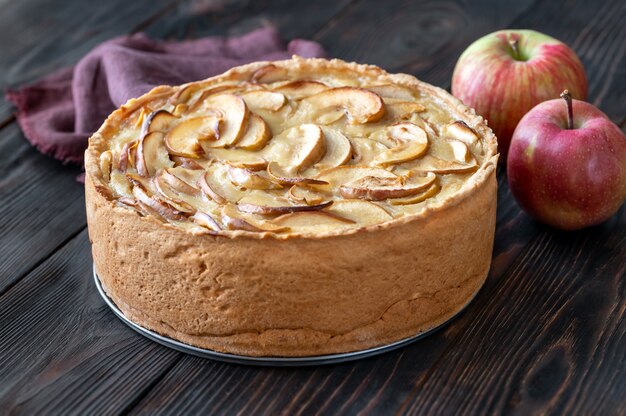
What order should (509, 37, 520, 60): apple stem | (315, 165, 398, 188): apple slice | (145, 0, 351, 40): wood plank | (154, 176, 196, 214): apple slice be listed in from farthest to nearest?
(145, 0, 351, 40): wood plank → (509, 37, 520, 60): apple stem → (315, 165, 398, 188): apple slice → (154, 176, 196, 214): apple slice

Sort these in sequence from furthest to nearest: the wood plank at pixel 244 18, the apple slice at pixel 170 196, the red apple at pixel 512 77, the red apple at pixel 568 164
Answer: the wood plank at pixel 244 18
the red apple at pixel 512 77
the red apple at pixel 568 164
the apple slice at pixel 170 196

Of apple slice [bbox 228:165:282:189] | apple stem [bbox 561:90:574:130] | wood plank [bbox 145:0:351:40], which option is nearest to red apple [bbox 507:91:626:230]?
apple stem [bbox 561:90:574:130]

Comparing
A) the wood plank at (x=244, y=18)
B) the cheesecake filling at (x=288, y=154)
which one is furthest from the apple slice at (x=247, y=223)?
the wood plank at (x=244, y=18)

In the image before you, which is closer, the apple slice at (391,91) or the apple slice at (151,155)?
the apple slice at (151,155)

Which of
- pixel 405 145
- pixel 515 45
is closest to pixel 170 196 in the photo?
pixel 405 145

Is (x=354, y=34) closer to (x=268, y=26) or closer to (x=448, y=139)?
(x=268, y=26)

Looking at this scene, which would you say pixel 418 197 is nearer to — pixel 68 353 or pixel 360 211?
pixel 360 211

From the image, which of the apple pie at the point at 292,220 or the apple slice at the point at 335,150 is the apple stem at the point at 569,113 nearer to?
the apple pie at the point at 292,220

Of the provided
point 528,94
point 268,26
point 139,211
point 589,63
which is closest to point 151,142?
point 139,211

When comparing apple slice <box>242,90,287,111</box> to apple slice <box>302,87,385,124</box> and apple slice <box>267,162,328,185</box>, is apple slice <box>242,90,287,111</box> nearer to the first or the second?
apple slice <box>302,87,385,124</box>
